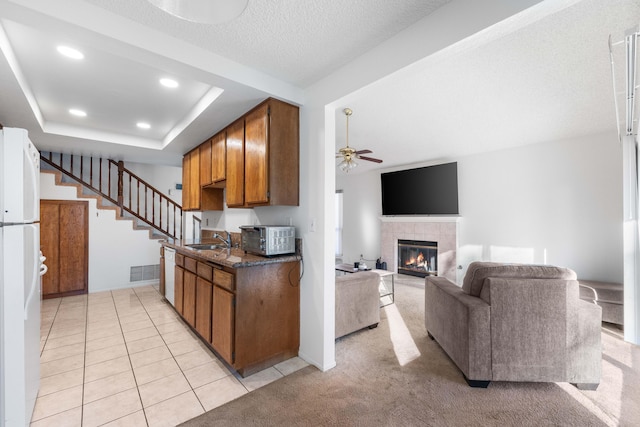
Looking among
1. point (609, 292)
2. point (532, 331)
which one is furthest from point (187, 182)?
point (609, 292)

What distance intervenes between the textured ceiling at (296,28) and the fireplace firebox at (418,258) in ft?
15.4

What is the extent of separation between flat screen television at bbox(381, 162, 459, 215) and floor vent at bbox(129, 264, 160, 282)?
5051 millimetres

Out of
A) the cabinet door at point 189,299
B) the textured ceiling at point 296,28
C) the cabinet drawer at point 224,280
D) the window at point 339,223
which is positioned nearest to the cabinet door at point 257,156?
the textured ceiling at point 296,28

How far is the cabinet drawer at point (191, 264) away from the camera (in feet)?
9.98

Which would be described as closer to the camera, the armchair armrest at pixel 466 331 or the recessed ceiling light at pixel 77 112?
the armchair armrest at pixel 466 331

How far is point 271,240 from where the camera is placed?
254 cm

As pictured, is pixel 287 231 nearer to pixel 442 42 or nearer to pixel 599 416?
pixel 442 42

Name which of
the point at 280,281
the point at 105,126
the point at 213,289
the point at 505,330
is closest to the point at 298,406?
the point at 280,281

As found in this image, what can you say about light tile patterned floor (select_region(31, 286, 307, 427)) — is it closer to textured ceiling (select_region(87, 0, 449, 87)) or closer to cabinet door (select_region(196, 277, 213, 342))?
cabinet door (select_region(196, 277, 213, 342))

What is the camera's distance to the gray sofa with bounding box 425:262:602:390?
207 cm

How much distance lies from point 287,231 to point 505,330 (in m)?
1.90

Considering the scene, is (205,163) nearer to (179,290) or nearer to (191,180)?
(191,180)

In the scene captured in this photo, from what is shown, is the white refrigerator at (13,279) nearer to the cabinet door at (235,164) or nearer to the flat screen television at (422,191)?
the cabinet door at (235,164)

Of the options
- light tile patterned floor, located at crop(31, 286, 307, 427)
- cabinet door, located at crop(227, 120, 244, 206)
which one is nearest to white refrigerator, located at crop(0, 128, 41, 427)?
light tile patterned floor, located at crop(31, 286, 307, 427)
